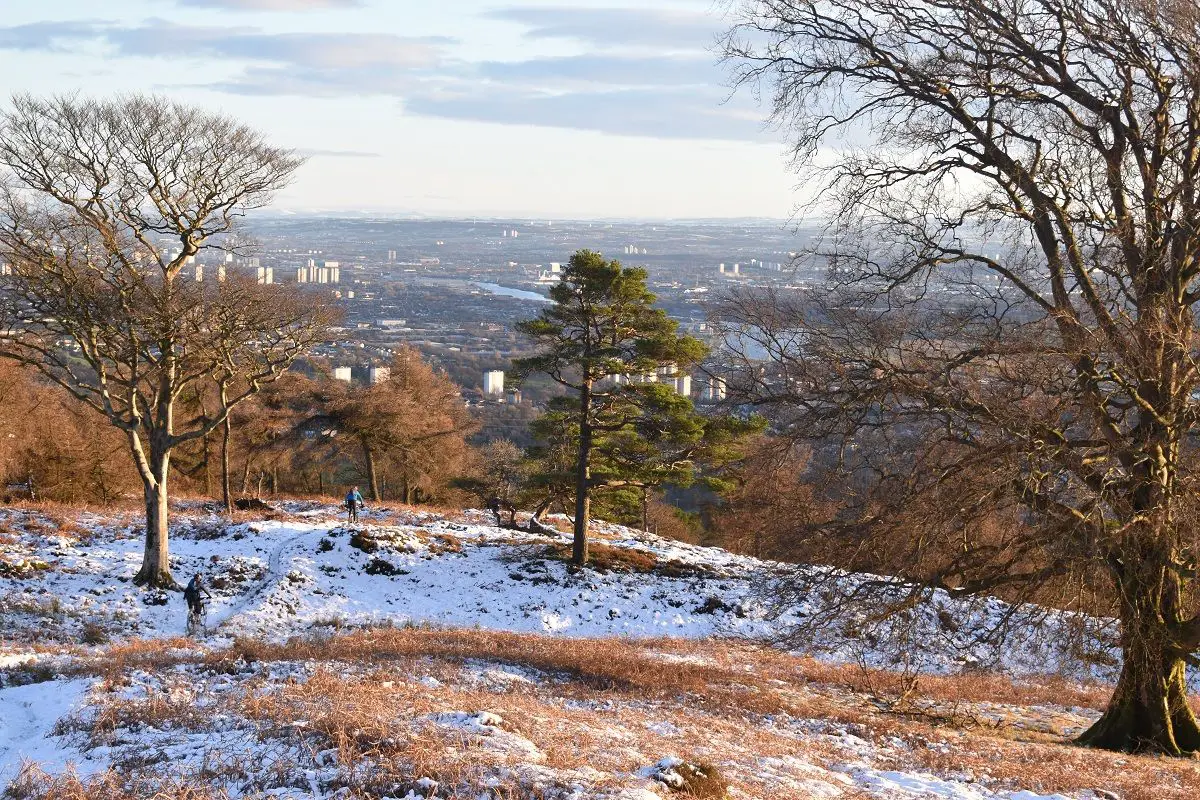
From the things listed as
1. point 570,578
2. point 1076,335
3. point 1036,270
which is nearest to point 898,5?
point 1036,270

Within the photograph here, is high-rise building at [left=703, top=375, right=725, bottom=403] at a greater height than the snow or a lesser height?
greater

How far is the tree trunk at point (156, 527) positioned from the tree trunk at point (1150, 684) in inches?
689

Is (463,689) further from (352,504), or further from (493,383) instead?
(493,383)

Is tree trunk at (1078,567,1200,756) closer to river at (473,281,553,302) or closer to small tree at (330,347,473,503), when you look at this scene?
small tree at (330,347,473,503)

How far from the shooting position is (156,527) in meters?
20.0

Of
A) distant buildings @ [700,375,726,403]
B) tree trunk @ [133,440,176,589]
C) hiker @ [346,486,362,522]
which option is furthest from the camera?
hiker @ [346,486,362,522]

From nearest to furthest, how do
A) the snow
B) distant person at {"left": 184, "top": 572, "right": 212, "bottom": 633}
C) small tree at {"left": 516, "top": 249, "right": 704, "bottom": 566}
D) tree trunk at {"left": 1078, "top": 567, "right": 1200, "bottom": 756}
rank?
tree trunk at {"left": 1078, "top": 567, "right": 1200, "bottom": 756} < distant person at {"left": 184, "top": 572, "right": 212, "bottom": 633} < the snow < small tree at {"left": 516, "top": 249, "right": 704, "bottom": 566}

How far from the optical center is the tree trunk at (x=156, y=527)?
19.7 m

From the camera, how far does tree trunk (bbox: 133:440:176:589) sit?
19.7 m

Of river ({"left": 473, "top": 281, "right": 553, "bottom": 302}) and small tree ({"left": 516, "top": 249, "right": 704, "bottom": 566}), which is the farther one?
river ({"left": 473, "top": 281, "right": 553, "bottom": 302})

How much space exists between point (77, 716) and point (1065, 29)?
39.6 feet

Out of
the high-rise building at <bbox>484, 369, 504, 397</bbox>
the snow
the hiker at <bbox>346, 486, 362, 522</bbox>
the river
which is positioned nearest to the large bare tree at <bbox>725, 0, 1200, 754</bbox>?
the snow

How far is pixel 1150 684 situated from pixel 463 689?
311 inches

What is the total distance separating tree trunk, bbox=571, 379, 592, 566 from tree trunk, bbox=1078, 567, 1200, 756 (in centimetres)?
1562
